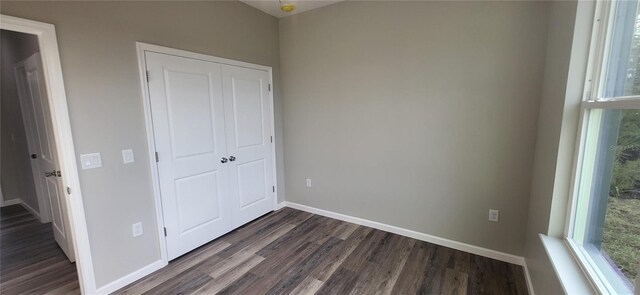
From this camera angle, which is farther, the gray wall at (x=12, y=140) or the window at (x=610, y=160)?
the gray wall at (x=12, y=140)

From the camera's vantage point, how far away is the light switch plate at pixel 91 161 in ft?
5.94

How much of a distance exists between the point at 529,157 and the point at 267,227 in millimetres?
2791

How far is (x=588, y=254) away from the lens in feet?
4.43

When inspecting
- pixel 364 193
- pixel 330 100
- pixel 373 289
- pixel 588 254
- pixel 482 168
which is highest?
pixel 330 100

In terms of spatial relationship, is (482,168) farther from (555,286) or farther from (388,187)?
(555,286)

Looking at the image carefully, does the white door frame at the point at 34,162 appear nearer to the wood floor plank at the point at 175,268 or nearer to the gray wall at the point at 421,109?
the wood floor plank at the point at 175,268

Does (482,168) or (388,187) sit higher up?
(482,168)

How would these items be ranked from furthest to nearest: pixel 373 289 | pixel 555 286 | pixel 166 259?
pixel 166 259 < pixel 373 289 < pixel 555 286

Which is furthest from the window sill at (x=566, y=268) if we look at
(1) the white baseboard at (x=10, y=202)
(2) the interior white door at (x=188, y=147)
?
(1) the white baseboard at (x=10, y=202)

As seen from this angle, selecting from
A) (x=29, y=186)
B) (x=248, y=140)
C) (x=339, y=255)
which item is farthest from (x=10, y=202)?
(x=339, y=255)

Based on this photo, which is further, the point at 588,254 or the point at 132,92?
the point at 132,92

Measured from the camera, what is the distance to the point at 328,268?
2309mm

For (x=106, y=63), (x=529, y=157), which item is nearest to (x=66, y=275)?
(x=106, y=63)

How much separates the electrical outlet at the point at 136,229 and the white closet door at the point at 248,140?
37.8 inches
